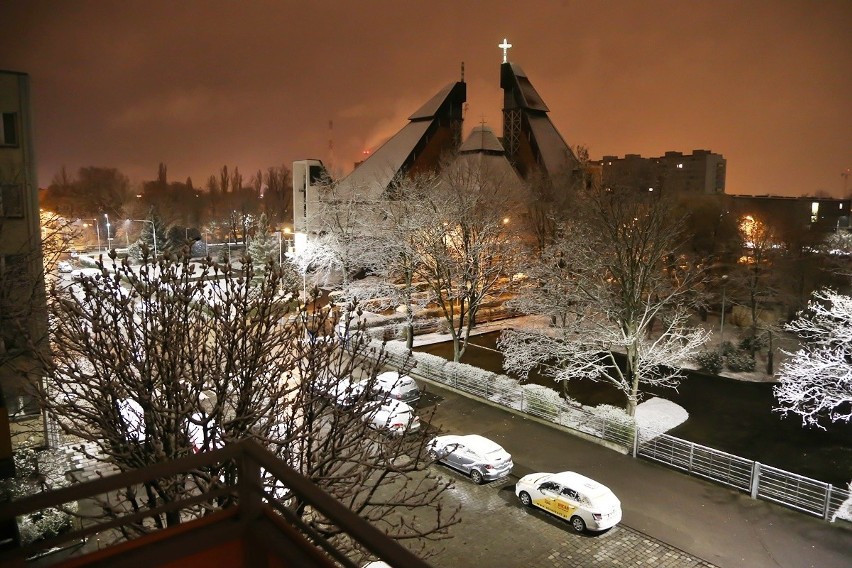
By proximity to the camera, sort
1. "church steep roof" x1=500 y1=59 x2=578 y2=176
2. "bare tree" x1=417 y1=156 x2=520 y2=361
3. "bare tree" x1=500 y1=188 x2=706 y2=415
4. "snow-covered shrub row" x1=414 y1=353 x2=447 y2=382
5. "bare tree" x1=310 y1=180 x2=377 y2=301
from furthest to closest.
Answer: "church steep roof" x1=500 y1=59 x2=578 y2=176
"bare tree" x1=310 y1=180 x2=377 y2=301
"bare tree" x1=417 y1=156 x2=520 y2=361
"snow-covered shrub row" x1=414 y1=353 x2=447 y2=382
"bare tree" x1=500 y1=188 x2=706 y2=415

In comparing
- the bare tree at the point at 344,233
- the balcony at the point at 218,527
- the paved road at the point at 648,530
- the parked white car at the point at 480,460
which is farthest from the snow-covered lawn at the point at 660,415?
the balcony at the point at 218,527

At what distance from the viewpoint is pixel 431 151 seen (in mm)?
49656

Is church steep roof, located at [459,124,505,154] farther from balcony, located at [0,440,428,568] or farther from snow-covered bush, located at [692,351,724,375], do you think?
balcony, located at [0,440,428,568]

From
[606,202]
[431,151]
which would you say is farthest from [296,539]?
[431,151]

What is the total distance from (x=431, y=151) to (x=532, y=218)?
17.5 m

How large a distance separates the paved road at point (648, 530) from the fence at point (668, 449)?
368 mm

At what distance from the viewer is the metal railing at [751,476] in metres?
15.5

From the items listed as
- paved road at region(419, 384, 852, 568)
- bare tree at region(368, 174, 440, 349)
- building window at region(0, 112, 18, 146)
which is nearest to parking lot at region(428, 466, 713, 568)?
paved road at region(419, 384, 852, 568)

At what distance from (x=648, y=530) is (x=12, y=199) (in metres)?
21.8

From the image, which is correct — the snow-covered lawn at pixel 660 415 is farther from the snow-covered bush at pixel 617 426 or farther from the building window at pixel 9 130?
the building window at pixel 9 130

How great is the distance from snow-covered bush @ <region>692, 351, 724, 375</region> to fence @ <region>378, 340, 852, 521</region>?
10696 millimetres

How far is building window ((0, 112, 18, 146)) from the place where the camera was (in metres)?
19.7

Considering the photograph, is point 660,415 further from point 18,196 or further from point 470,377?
point 18,196

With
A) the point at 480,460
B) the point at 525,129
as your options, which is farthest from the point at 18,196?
the point at 525,129
